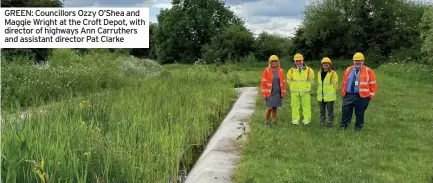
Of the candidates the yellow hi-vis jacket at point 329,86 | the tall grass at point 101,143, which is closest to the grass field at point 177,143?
the tall grass at point 101,143

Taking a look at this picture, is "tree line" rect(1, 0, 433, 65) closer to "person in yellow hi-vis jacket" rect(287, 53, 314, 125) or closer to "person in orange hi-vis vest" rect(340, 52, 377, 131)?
"person in yellow hi-vis jacket" rect(287, 53, 314, 125)

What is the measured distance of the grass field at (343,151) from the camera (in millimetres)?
5938

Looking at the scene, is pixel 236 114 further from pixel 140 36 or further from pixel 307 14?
pixel 307 14

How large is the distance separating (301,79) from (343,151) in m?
2.66

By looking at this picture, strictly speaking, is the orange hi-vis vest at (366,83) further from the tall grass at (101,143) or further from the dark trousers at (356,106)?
the tall grass at (101,143)

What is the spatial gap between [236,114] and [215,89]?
317 cm

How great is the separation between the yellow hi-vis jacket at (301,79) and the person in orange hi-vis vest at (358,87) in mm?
772

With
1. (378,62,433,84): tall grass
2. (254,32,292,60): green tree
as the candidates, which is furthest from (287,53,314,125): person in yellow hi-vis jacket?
(254,32,292,60): green tree

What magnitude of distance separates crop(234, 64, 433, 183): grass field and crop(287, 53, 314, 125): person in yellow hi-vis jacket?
0.35m

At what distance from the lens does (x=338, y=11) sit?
43406 millimetres

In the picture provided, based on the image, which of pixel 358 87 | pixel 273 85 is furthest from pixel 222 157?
pixel 358 87
